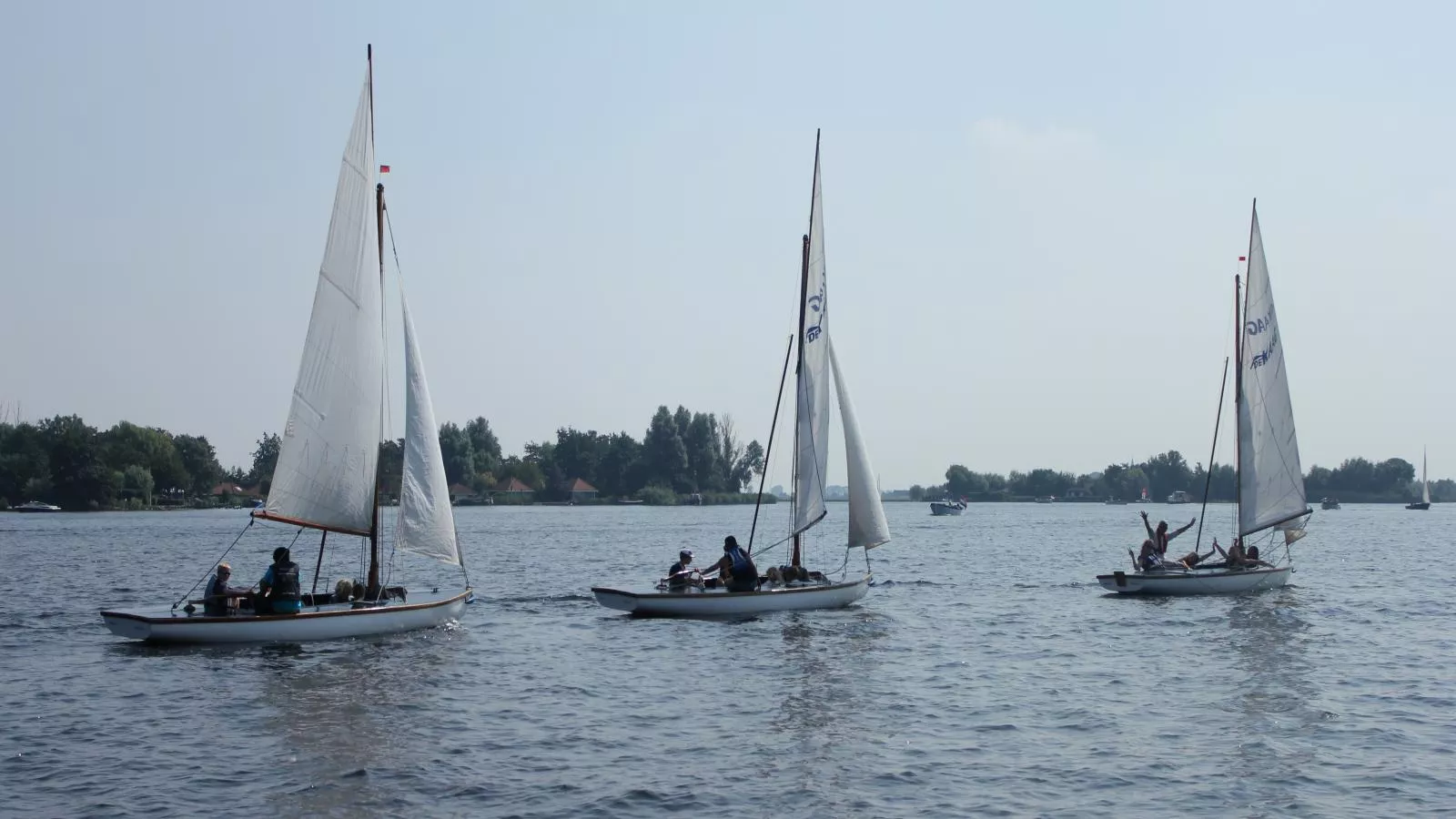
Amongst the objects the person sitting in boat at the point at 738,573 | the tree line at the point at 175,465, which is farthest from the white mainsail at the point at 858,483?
the tree line at the point at 175,465

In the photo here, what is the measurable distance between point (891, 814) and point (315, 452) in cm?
1909

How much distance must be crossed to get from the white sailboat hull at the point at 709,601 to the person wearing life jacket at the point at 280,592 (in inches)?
336

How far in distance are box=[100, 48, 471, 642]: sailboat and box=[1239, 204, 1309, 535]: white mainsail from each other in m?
27.2

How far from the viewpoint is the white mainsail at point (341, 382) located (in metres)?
31.0

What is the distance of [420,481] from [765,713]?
12.9 meters

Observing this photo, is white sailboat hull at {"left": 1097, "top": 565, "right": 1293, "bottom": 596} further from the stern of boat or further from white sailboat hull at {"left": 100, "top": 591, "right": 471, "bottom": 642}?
the stern of boat

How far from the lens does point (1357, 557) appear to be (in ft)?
235

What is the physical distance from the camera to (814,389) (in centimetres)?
3872

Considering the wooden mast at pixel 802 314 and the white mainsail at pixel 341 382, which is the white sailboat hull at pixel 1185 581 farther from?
the white mainsail at pixel 341 382

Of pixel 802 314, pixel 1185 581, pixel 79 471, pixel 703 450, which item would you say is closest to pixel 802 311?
pixel 802 314

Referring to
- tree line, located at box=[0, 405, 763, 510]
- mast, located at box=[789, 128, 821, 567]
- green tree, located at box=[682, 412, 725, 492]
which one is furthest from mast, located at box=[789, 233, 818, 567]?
green tree, located at box=[682, 412, 725, 492]

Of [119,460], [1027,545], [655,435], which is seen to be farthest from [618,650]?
[655,435]

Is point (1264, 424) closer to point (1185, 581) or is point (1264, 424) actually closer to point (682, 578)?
point (1185, 581)

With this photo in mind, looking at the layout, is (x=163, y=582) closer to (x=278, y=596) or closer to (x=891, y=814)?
(x=278, y=596)
